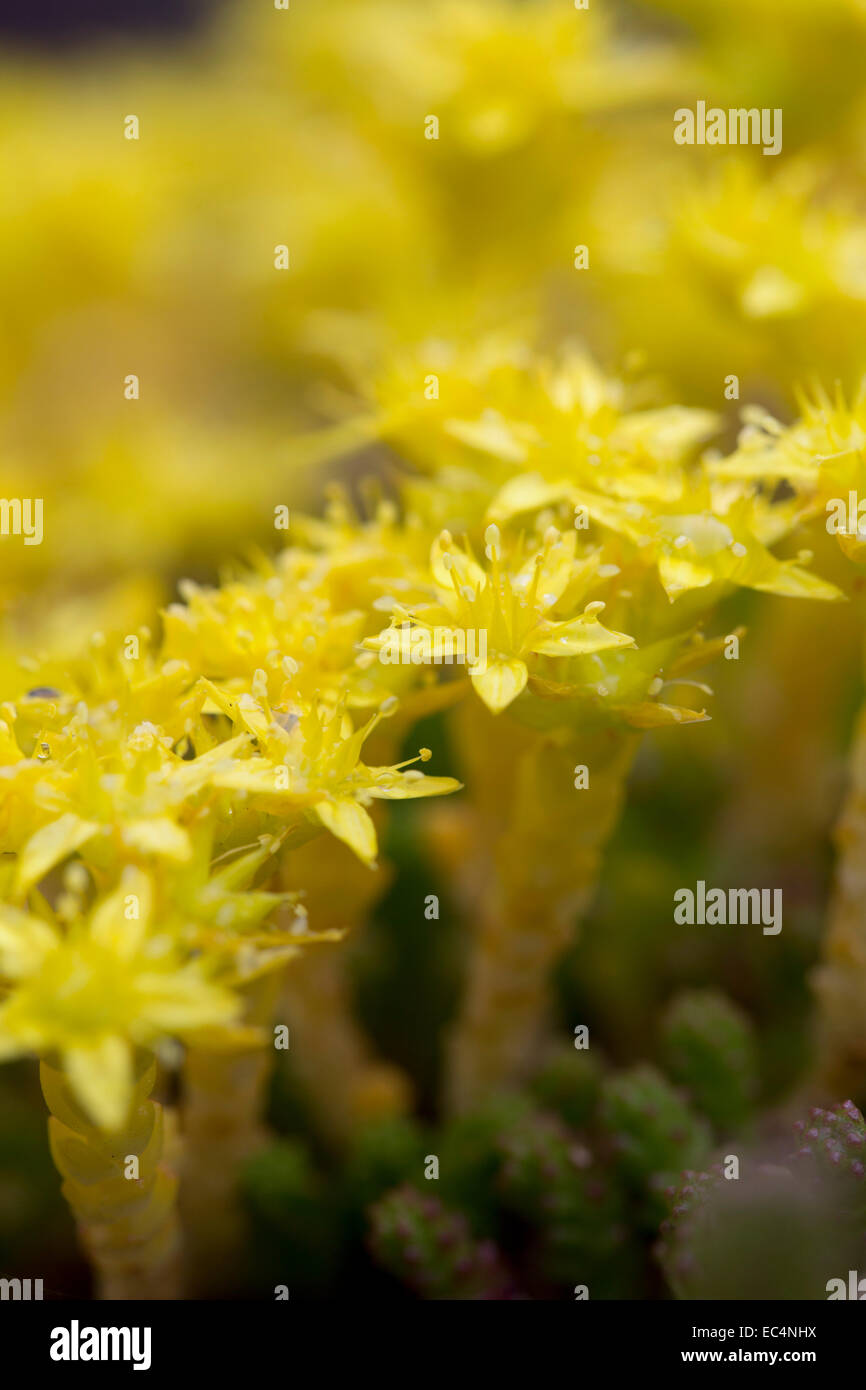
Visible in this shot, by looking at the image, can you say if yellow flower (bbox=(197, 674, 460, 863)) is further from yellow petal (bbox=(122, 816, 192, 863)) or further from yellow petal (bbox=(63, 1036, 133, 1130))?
yellow petal (bbox=(63, 1036, 133, 1130))

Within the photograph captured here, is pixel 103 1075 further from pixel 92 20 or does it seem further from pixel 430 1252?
pixel 92 20

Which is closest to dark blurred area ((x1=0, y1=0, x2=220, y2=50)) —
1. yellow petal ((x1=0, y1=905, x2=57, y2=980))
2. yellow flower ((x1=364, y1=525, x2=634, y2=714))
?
yellow flower ((x1=364, y1=525, x2=634, y2=714))

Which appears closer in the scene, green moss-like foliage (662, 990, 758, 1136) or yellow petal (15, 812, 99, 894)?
yellow petal (15, 812, 99, 894)

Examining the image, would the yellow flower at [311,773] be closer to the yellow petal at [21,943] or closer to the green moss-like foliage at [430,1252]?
the yellow petal at [21,943]

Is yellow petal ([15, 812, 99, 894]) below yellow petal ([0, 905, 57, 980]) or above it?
above

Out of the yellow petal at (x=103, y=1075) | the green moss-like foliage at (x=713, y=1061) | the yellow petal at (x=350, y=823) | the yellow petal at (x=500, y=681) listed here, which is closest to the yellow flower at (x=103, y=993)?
the yellow petal at (x=103, y=1075)
